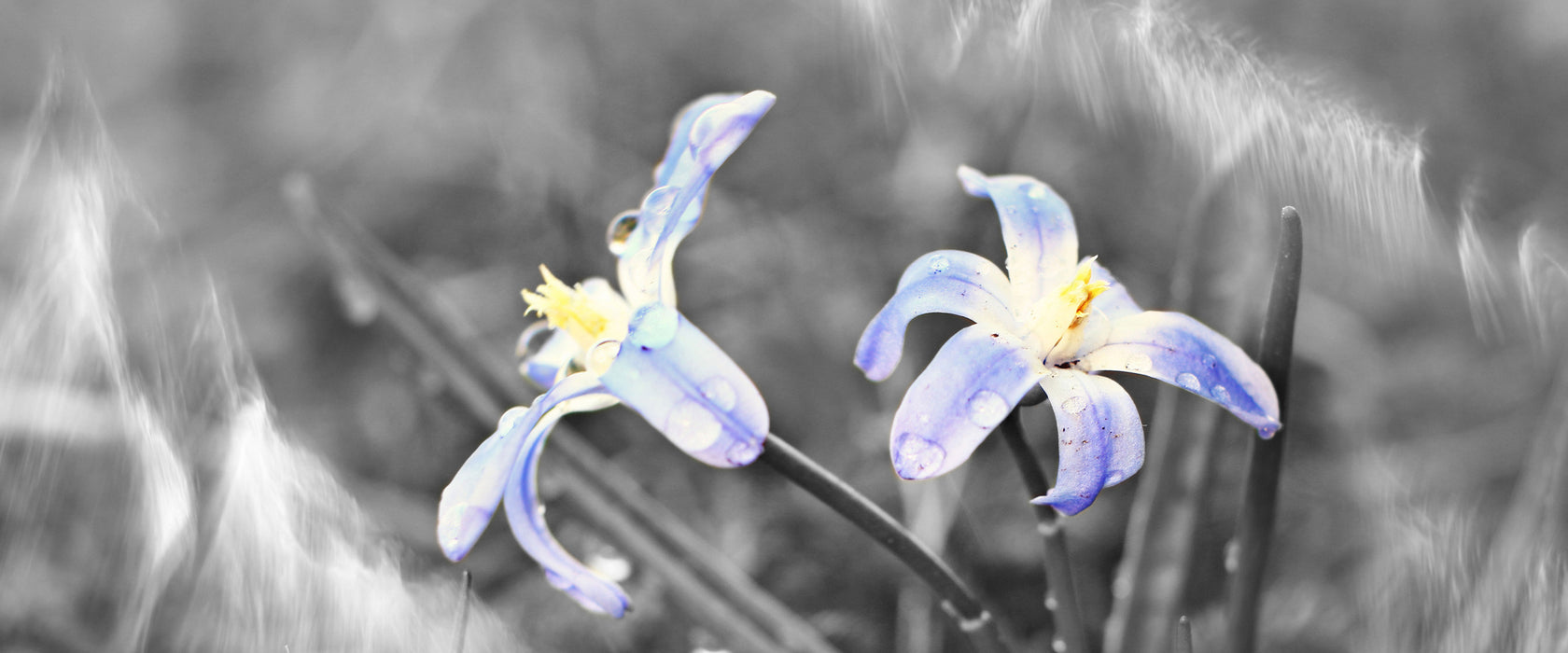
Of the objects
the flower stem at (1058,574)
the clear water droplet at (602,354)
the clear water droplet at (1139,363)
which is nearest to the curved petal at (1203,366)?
the clear water droplet at (1139,363)

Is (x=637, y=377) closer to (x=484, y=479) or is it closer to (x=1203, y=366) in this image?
(x=484, y=479)

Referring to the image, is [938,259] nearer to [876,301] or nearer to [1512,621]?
[1512,621]

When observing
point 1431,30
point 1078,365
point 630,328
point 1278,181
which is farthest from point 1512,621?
point 1431,30

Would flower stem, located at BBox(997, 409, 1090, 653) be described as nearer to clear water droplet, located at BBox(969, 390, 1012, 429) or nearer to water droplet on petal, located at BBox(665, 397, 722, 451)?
clear water droplet, located at BBox(969, 390, 1012, 429)

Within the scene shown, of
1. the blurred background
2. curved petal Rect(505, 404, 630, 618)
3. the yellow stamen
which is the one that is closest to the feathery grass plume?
the blurred background

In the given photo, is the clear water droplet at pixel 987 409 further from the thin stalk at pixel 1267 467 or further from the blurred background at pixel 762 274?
the blurred background at pixel 762 274

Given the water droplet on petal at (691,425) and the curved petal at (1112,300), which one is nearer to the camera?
the water droplet on petal at (691,425)

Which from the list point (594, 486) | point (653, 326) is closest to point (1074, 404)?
point (653, 326)
